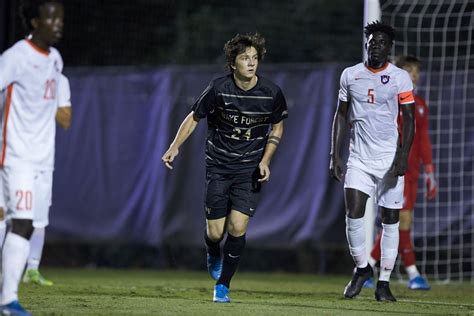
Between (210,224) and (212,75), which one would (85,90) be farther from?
(210,224)

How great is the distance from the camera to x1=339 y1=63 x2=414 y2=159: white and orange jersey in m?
9.21

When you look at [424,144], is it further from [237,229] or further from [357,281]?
[237,229]

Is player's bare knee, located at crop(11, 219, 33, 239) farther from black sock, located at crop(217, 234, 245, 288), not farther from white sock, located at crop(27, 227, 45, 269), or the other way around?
white sock, located at crop(27, 227, 45, 269)

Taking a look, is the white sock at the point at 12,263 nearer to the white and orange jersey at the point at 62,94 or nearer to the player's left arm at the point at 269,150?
the white and orange jersey at the point at 62,94

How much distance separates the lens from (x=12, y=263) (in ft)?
22.5

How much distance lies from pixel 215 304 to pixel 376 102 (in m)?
2.25

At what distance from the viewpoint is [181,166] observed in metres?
14.7

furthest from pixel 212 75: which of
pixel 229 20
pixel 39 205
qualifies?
pixel 39 205

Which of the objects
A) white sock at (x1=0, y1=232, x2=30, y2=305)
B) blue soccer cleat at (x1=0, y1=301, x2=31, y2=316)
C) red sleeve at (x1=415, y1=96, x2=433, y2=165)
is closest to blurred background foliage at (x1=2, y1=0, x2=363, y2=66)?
red sleeve at (x1=415, y1=96, x2=433, y2=165)

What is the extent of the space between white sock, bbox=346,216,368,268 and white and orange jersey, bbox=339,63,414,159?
56cm

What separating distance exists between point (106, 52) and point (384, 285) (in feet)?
27.5

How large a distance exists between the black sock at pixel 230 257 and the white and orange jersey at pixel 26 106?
2.15 metres

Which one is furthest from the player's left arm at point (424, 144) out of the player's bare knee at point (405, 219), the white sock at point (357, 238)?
the white sock at point (357, 238)

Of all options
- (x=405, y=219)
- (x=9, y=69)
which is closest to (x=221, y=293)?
(x=9, y=69)
